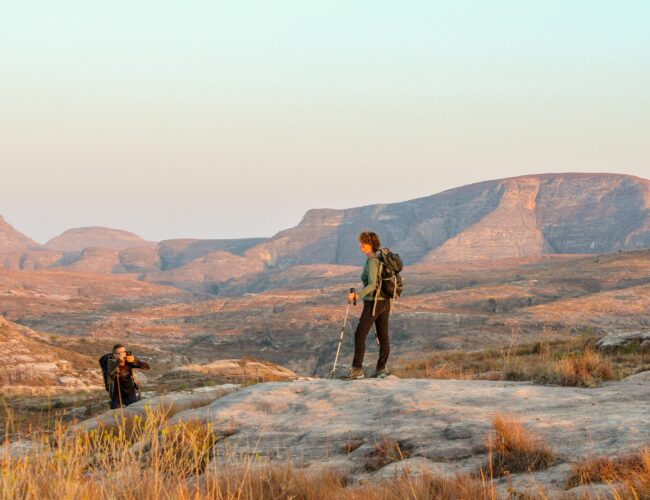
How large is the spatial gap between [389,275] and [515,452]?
5.45 meters

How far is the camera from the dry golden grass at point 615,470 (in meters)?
4.59

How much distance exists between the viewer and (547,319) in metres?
60.9

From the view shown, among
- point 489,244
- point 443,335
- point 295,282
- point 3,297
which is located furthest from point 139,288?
point 443,335

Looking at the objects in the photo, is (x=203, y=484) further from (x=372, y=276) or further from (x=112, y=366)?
(x=112, y=366)

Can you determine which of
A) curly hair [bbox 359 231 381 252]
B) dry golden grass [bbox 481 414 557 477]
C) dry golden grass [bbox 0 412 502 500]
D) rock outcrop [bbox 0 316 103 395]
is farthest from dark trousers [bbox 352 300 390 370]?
rock outcrop [bbox 0 316 103 395]

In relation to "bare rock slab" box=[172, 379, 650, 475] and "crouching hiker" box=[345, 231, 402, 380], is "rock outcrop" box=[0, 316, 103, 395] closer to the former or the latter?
"crouching hiker" box=[345, 231, 402, 380]

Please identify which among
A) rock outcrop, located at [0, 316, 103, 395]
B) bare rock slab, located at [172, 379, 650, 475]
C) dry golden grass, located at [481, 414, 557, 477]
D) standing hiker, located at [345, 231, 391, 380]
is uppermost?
standing hiker, located at [345, 231, 391, 380]

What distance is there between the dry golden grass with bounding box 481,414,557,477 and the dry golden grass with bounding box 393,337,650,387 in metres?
4.04

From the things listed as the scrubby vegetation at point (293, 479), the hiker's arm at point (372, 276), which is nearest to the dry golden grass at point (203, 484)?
the scrubby vegetation at point (293, 479)

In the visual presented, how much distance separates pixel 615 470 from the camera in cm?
510

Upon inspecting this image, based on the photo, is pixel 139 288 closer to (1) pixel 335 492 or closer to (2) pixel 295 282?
(2) pixel 295 282

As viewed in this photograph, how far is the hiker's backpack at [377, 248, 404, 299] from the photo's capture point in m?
11.2

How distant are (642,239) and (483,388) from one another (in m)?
184

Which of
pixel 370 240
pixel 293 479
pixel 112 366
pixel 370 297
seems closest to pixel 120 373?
pixel 112 366
